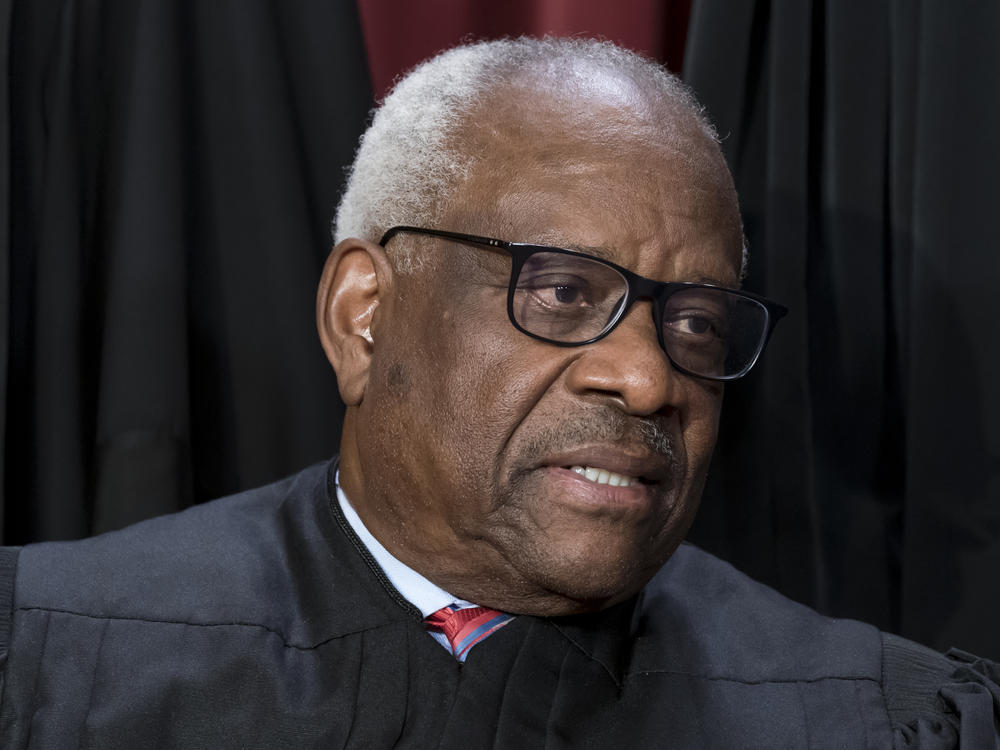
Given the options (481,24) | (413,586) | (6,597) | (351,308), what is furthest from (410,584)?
(481,24)

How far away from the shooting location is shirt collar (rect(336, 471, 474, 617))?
5.00 feet

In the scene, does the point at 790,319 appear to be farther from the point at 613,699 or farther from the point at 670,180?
the point at 613,699

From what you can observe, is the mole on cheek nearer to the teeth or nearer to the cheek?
the teeth

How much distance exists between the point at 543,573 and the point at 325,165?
0.94 meters

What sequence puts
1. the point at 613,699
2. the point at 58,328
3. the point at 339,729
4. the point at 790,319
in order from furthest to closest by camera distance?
the point at 790,319 → the point at 58,328 → the point at 613,699 → the point at 339,729

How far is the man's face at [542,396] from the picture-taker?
141 cm

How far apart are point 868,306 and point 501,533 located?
905mm

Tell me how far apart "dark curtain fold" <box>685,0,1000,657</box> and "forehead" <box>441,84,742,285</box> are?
0.48m

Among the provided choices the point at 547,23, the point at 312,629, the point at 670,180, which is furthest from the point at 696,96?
the point at 312,629

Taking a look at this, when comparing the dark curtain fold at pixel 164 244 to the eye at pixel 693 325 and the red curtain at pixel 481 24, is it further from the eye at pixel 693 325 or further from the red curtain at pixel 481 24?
the eye at pixel 693 325

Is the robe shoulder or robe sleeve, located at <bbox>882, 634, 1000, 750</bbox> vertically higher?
the robe shoulder

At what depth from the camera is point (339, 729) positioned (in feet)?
4.63

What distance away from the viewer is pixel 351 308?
1620mm

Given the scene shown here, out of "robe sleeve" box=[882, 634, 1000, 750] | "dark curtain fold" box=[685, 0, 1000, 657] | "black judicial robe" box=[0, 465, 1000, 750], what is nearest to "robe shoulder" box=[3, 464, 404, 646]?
"black judicial robe" box=[0, 465, 1000, 750]
